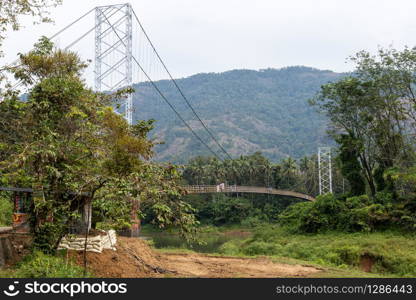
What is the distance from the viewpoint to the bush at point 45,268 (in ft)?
18.4

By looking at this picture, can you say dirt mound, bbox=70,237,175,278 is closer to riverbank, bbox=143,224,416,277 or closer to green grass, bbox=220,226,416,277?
riverbank, bbox=143,224,416,277

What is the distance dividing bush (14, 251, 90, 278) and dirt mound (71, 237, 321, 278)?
1.78ft

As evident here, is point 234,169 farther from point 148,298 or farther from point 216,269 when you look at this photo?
point 148,298

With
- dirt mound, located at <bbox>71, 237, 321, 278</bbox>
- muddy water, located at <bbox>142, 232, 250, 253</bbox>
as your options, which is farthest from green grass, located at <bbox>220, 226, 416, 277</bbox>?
muddy water, located at <bbox>142, 232, 250, 253</bbox>

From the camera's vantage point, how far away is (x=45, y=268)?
230 inches

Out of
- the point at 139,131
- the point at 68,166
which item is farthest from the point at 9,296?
the point at 139,131

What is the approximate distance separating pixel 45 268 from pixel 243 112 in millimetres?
91820

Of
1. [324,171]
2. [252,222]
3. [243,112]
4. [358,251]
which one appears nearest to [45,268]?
[358,251]

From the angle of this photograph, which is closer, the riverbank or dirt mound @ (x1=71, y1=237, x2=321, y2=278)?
dirt mound @ (x1=71, y1=237, x2=321, y2=278)

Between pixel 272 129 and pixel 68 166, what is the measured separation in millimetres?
83624

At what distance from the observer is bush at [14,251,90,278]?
221 inches

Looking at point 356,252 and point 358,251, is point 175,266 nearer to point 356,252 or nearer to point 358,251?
point 356,252

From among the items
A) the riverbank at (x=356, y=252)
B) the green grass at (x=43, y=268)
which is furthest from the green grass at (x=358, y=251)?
the green grass at (x=43, y=268)

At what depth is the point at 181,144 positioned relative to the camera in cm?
6619
